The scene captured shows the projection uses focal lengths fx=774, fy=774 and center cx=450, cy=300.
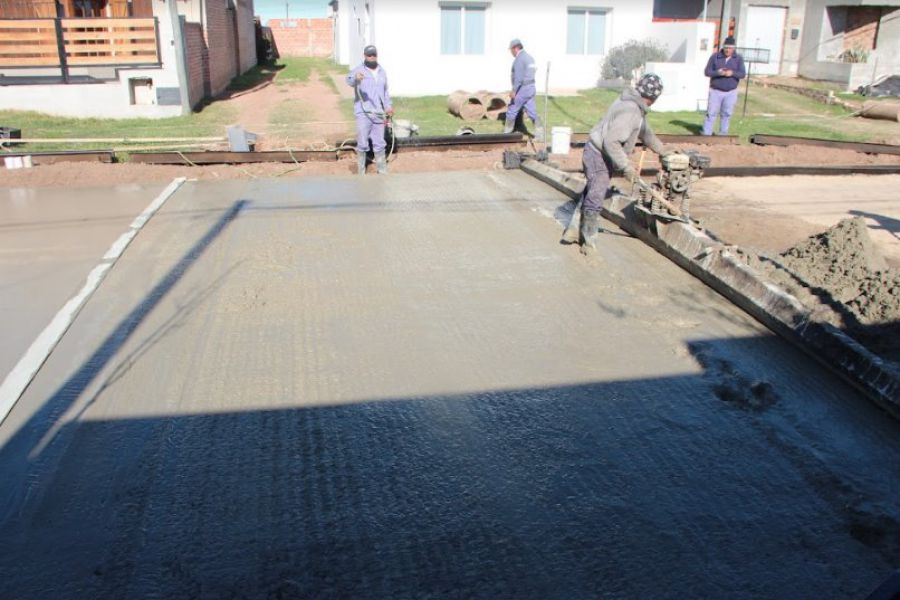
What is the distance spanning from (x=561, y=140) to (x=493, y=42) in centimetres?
946

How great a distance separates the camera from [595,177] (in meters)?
6.85

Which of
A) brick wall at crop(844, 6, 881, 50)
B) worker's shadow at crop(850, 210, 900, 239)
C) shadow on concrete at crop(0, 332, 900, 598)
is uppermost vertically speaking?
brick wall at crop(844, 6, 881, 50)

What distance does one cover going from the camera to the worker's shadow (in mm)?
8097

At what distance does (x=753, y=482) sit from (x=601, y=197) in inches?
143

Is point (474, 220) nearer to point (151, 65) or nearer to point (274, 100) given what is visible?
point (151, 65)

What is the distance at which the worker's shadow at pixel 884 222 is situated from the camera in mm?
8097

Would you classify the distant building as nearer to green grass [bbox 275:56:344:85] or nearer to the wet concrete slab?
the wet concrete slab

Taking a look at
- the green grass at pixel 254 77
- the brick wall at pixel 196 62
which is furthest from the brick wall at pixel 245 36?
the brick wall at pixel 196 62

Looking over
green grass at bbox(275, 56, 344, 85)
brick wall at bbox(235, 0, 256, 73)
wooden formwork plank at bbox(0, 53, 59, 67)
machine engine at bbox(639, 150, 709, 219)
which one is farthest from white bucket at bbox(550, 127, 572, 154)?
brick wall at bbox(235, 0, 256, 73)

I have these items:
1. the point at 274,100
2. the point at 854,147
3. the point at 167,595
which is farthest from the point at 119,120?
the point at 167,595

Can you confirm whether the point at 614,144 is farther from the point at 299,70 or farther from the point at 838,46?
the point at 299,70

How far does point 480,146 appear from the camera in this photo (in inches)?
503

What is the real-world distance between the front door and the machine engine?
2014 cm

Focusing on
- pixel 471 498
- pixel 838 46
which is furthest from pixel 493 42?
pixel 471 498
